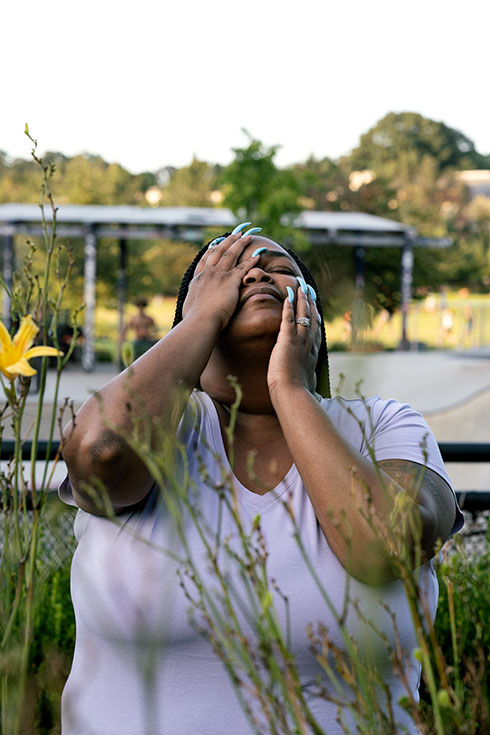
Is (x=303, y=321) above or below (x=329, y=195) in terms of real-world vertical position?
below

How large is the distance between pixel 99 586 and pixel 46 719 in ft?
2.53

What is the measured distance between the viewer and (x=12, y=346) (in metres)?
0.79

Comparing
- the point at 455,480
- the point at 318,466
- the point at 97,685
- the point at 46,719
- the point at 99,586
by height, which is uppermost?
the point at 318,466

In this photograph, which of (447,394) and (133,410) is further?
(447,394)

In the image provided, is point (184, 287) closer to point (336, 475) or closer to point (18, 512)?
point (336, 475)

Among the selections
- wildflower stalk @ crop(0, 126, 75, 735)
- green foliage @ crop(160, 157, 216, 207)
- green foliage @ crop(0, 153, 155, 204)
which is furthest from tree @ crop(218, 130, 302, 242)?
green foliage @ crop(160, 157, 216, 207)

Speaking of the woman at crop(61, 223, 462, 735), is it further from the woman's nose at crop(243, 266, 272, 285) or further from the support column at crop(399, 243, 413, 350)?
the support column at crop(399, 243, 413, 350)

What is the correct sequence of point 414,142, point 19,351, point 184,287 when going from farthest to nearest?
point 414,142, point 184,287, point 19,351

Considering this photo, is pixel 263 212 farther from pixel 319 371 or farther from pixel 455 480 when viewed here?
pixel 319 371

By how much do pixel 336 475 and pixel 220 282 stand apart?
1.47 feet

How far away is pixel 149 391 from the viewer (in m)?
1.38

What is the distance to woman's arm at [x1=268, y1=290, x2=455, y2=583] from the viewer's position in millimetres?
1224

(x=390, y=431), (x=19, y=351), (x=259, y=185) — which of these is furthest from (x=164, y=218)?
(x=19, y=351)

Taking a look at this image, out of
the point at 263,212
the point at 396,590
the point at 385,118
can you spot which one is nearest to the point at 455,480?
the point at 396,590
